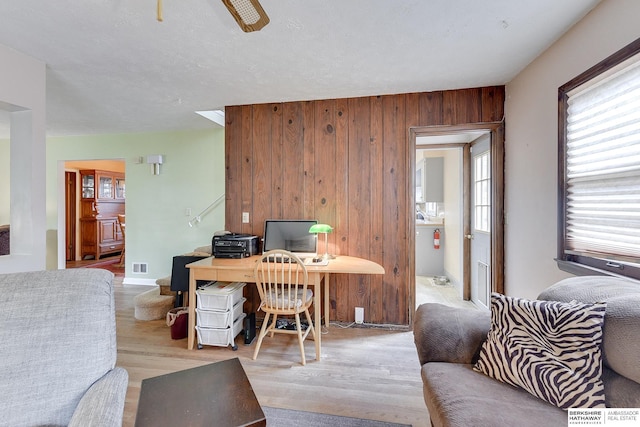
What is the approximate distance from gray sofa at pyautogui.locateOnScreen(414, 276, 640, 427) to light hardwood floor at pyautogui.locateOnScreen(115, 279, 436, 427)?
549mm

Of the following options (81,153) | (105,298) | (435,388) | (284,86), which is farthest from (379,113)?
(81,153)

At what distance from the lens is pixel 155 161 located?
413 centimetres

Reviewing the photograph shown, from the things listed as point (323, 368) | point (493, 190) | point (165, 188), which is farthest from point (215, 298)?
point (493, 190)

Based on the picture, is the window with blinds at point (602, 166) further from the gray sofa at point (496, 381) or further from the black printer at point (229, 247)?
the black printer at point (229, 247)

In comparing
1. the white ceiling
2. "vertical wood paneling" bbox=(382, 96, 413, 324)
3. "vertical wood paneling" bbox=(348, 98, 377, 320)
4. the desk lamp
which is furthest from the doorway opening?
"vertical wood paneling" bbox=(382, 96, 413, 324)

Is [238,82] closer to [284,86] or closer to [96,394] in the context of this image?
[284,86]

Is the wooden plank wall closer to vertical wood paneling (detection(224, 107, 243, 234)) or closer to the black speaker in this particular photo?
vertical wood paneling (detection(224, 107, 243, 234))

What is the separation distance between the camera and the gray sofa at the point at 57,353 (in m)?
0.90

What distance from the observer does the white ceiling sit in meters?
1.57

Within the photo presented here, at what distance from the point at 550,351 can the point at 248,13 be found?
76.7 inches

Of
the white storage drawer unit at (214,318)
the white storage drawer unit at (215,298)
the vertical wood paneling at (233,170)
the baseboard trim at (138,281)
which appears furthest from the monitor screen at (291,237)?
the baseboard trim at (138,281)

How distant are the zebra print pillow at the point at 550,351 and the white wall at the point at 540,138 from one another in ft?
3.05

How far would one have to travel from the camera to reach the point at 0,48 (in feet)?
6.22

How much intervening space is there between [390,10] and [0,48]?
2.57 meters
